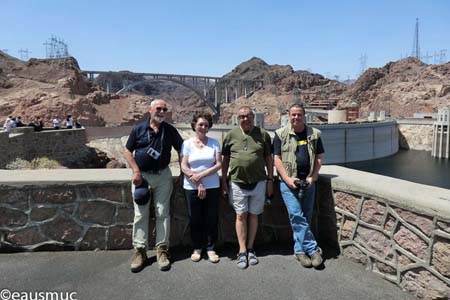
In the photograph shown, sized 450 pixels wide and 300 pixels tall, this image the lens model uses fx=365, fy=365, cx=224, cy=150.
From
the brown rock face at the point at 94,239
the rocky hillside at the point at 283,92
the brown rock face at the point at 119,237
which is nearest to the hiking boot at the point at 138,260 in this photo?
the brown rock face at the point at 119,237

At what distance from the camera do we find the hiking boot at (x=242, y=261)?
3.15 m

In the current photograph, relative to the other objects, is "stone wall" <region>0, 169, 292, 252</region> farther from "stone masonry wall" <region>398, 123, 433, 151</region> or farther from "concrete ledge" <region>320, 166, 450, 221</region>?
"stone masonry wall" <region>398, 123, 433, 151</region>

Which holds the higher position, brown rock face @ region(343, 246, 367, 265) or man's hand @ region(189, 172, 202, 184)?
man's hand @ region(189, 172, 202, 184)

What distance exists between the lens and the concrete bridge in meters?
68.7

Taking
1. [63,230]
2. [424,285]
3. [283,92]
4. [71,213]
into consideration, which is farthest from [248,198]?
[283,92]

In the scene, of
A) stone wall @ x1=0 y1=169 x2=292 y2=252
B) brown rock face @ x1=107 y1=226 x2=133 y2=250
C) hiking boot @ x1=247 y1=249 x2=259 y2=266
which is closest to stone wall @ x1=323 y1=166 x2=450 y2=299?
hiking boot @ x1=247 y1=249 x2=259 y2=266

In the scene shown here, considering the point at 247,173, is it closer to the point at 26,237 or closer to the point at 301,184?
the point at 301,184

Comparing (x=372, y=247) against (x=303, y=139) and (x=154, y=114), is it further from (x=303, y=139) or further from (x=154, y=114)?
(x=154, y=114)

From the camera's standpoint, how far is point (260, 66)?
168 m

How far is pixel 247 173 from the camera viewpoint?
3174 mm

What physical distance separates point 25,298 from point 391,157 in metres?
Answer: 58.3

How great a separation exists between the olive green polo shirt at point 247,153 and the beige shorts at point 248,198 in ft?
0.26

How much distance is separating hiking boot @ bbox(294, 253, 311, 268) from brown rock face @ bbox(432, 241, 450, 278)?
0.97 metres

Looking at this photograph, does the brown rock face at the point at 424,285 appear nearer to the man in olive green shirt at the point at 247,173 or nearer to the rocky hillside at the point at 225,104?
the man in olive green shirt at the point at 247,173
